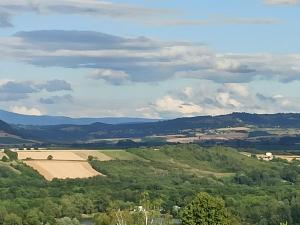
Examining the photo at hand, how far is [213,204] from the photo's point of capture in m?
82.6

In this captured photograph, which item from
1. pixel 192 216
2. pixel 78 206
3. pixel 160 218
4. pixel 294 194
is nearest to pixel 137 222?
pixel 160 218

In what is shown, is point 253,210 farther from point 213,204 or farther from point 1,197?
point 213,204

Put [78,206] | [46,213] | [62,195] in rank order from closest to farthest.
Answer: [46,213] < [78,206] < [62,195]

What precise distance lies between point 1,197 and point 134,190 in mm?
28626

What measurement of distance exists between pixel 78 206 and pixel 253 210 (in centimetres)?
3323

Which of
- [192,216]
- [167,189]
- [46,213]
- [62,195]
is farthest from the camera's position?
[167,189]

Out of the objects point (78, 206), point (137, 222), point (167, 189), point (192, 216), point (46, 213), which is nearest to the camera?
point (137, 222)

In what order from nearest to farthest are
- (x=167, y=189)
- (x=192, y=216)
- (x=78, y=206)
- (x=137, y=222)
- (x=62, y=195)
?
1. (x=137, y=222)
2. (x=192, y=216)
3. (x=78, y=206)
4. (x=62, y=195)
5. (x=167, y=189)

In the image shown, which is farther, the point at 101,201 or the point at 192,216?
the point at 101,201

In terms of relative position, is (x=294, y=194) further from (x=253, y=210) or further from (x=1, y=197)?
(x=1, y=197)

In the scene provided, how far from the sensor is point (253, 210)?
156m

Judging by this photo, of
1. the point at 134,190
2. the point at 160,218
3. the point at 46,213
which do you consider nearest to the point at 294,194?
the point at 134,190

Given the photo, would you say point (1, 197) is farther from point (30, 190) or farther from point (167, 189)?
point (167, 189)

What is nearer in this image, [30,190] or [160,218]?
[160,218]
